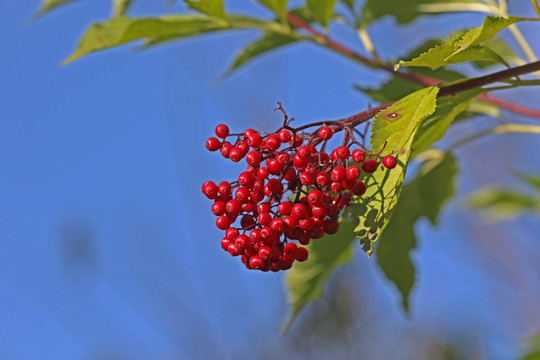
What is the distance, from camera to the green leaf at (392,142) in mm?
1281

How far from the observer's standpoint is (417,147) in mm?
1651

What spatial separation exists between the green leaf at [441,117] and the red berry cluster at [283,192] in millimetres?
257

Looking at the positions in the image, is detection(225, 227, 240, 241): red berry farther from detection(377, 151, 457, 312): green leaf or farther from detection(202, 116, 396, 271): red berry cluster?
detection(377, 151, 457, 312): green leaf

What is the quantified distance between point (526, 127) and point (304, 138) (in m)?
1.13

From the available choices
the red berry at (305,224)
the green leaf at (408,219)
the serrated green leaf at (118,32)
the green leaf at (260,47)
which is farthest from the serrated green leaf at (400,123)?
the green leaf at (260,47)

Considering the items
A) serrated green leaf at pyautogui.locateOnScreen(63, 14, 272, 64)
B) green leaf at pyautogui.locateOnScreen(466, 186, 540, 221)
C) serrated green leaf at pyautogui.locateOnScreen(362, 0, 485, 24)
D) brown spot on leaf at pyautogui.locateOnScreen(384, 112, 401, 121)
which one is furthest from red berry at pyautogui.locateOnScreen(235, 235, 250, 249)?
green leaf at pyautogui.locateOnScreen(466, 186, 540, 221)

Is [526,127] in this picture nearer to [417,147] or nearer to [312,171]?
[417,147]

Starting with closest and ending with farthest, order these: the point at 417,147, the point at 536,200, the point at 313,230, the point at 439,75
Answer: the point at 313,230
the point at 417,147
the point at 439,75
the point at 536,200

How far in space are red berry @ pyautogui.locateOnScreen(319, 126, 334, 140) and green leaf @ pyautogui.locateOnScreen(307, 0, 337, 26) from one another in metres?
0.94

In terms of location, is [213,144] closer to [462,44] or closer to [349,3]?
[462,44]

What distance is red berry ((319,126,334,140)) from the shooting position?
4.40ft

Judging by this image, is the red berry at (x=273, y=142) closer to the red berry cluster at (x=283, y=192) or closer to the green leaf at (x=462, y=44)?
the red berry cluster at (x=283, y=192)

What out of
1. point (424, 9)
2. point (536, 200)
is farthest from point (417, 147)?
point (536, 200)

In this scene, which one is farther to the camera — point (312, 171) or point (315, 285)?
point (315, 285)
